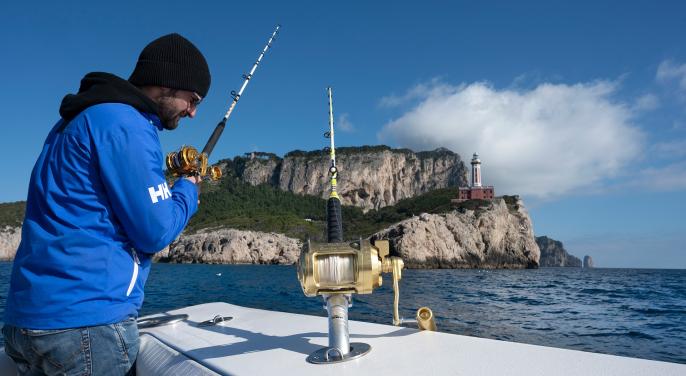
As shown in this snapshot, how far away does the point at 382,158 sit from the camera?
13388 centimetres

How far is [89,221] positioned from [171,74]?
69cm

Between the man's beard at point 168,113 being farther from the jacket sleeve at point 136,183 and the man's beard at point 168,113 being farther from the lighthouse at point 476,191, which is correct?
the lighthouse at point 476,191

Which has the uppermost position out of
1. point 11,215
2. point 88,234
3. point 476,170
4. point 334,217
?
A: point 476,170

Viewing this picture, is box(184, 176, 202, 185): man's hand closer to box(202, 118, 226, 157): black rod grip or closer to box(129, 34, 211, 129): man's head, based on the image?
box(129, 34, 211, 129): man's head

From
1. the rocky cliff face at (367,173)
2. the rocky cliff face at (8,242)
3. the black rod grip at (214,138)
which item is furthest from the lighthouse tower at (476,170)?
the rocky cliff face at (8,242)

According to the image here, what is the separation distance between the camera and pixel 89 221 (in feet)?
4.85

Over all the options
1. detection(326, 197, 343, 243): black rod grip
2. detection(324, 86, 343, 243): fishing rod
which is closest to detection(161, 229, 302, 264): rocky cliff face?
detection(324, 86, 343, 243): fishing rod

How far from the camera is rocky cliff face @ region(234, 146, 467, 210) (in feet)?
431

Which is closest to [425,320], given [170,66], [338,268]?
[338,268]

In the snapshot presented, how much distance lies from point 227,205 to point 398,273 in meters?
114

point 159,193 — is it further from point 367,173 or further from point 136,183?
point 367,173

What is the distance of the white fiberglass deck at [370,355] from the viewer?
1634 millimetres

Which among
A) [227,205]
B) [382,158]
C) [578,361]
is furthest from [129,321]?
[382,158]

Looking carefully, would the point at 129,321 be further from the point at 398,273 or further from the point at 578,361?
the point at 578,361
